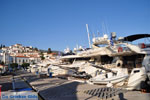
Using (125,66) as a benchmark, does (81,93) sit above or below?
below

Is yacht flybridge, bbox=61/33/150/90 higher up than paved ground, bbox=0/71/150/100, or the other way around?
yacht flybridge, bbox=61/33/150/90

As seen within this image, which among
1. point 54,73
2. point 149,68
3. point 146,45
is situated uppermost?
point 146,45

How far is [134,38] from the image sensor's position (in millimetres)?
23547

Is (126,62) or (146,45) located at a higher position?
(146,45)

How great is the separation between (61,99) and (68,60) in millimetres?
35564

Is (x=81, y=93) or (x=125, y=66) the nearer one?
(x=81, y=93)

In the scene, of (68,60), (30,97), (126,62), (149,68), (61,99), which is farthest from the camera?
(68,60)

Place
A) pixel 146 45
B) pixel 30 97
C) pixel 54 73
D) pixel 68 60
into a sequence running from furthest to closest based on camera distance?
pixel 68 60 < pixel 54 73 < pixel 146 45 < pixel 30 97

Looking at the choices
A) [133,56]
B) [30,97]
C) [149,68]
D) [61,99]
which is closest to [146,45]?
[133,56]

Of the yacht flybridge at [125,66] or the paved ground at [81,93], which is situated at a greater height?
the yacht flybridge at [125,66]

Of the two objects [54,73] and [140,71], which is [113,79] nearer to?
[140,71]

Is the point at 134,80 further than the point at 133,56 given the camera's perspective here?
No

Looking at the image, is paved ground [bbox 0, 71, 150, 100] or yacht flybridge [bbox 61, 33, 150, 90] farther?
yacht flybridge [bbox 61, 33, 150, 90]

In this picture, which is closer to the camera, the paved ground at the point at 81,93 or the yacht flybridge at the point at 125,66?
the paved ground at the point at 81,93
